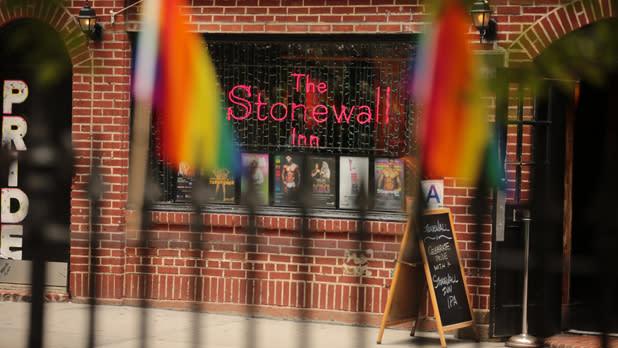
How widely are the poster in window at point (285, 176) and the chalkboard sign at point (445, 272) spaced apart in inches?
57.5

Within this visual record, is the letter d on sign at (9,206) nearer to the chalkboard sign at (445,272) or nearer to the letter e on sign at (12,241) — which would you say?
the letter e on sign at (12,241)

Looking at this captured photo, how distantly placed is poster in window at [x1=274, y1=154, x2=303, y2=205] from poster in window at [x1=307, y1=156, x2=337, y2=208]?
0.14 meters

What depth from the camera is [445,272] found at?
6.63 m

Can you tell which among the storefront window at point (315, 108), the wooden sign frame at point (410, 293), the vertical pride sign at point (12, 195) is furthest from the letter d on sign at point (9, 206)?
the wooden sign frame at point (410, 293)

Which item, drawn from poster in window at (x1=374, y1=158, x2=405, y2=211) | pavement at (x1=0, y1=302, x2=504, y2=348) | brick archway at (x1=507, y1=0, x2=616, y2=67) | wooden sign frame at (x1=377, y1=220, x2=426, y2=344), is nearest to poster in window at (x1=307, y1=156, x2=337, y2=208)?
poster in window at (x1=374, y1=158, x2=405, y2=211)

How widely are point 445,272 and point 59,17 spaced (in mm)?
5922

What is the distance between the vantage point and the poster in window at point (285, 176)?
769cm

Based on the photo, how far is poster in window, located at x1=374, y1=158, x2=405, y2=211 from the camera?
7.44 m

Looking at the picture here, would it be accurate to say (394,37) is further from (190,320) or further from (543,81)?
(543,81)

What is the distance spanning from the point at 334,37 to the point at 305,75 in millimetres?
419

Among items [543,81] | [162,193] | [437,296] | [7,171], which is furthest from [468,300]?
[543,81]

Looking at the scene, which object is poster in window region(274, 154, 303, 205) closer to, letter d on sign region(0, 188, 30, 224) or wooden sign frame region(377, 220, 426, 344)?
wooden sign frame region(377, 220, 426, 344)

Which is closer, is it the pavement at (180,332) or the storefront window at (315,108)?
the pavement at (180,332)

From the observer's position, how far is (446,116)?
79 centimetres
